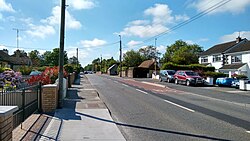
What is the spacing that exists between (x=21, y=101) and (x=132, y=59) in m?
91.1

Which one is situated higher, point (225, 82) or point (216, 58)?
point (216, 58)

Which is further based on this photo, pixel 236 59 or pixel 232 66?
pixel 236 59

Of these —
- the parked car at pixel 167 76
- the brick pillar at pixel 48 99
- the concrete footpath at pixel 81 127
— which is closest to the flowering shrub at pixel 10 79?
the brick pillar at pixel 48 99

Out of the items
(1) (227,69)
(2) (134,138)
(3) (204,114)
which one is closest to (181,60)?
(1) (227,69)

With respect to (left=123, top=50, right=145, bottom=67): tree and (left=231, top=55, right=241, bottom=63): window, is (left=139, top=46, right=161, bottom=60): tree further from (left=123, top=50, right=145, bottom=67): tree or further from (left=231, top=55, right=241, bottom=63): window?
(left=231, top=55, right=241, bottom=63): window

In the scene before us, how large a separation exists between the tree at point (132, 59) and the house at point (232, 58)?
4388 centimetres

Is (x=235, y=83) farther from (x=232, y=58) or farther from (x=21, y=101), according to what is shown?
(x=21, y=101)

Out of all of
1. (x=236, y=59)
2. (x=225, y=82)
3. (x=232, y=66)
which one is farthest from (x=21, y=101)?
(x=236, y=59)

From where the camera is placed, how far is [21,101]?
7773 millimetres

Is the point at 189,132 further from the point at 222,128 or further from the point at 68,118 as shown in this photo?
the point at 68,118

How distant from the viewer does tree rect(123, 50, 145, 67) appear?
97688 millimetres

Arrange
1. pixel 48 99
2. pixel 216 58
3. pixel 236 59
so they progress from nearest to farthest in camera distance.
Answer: pixel 48 99 → pixel 236 59 → pixel 216 58

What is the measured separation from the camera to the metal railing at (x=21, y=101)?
6.79 metres

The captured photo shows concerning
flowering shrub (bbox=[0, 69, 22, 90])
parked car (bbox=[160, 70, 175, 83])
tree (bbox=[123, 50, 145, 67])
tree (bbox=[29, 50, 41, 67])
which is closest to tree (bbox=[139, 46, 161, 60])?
tree (bbox=[123, 50, 145, 67])
